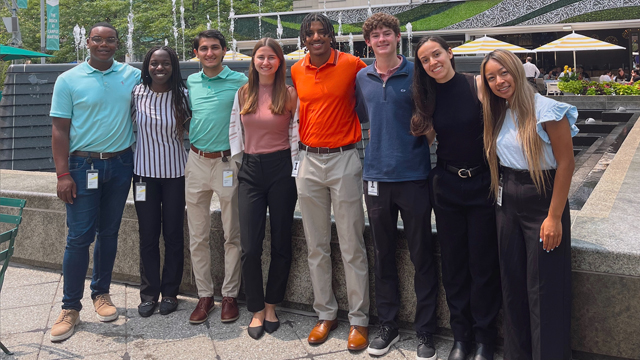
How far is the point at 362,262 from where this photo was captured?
4.02 metres

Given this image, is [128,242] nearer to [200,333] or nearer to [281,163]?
[200,333]

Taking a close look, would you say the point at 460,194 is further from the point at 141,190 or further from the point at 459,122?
the point at 141,190

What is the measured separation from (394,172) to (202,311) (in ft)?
6.16

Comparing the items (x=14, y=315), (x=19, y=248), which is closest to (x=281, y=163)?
(x=14, y=315)

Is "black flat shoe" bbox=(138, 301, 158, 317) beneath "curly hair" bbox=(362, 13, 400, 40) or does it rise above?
beneath

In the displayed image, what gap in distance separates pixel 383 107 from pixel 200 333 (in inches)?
81.8

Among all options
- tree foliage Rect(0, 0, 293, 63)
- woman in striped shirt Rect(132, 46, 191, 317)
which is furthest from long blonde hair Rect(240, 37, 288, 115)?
tree foliage Rect(0, 0, 293, 63)

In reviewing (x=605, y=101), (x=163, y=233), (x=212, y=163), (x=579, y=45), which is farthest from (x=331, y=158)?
(x=579, y=45)


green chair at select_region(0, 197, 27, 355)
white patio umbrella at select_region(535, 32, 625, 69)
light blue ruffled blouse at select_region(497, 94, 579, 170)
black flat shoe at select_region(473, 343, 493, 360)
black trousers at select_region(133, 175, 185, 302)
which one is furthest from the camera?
white patio umbrella at select_region(535, 32, 625, 69)

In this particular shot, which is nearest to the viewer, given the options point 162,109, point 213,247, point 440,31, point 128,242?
point 162,109

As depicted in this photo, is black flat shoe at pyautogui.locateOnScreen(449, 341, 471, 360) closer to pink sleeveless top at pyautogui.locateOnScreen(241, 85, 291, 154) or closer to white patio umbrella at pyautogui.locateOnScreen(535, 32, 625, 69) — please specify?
pink sleeveless top at pyautogui.locateOnScreen(241, 85, 291, 154)

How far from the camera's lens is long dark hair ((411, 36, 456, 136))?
350 cm

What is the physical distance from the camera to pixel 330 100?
3846 mm

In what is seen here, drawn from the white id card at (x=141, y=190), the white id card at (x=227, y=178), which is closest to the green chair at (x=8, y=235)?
the white id card at (x=141, y=190)
